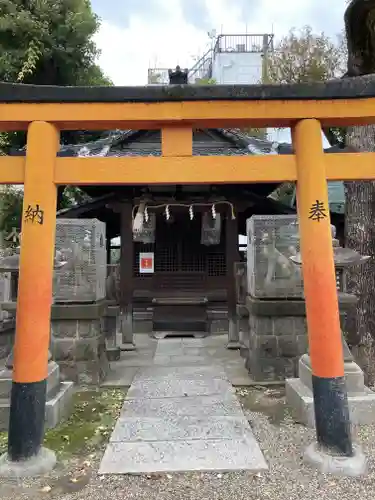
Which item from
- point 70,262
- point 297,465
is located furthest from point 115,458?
point 70,262

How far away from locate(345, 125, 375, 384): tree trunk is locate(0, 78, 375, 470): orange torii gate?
9.20 ft

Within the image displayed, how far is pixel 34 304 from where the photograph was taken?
346 centimetres

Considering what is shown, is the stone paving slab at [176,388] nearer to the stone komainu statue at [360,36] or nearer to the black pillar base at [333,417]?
the black pillar base at [333,417]

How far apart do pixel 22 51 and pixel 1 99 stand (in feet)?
38.3

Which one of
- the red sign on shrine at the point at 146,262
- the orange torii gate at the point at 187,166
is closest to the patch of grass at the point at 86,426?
the orange torii gate at the point at 187,166

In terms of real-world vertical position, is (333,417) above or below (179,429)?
above

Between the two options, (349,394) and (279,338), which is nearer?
(349,394)

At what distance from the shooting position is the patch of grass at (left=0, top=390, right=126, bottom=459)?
3.92m

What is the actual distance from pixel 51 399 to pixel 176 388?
6.31 feet

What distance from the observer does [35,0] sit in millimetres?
13406

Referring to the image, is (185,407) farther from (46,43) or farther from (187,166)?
(46,43)

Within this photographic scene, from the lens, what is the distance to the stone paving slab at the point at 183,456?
11.3 feet

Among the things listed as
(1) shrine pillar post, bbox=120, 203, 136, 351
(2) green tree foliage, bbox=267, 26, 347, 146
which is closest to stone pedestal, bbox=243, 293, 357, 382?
(1) shrine pillar post, bbox=120, 203, 136, 351

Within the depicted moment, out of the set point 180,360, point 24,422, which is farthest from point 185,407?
point 180,360
